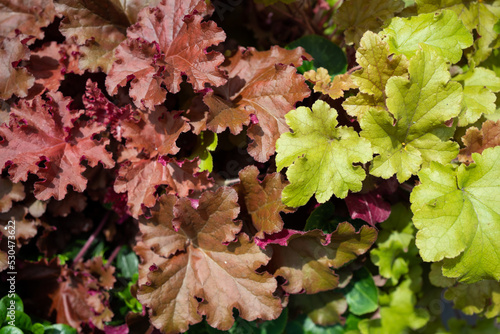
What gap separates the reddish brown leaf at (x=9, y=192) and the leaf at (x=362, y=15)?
1.54m

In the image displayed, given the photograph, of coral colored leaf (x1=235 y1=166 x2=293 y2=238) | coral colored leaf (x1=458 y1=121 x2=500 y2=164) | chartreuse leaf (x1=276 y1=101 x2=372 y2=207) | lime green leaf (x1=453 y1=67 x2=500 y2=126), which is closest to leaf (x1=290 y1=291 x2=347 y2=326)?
coral colored leaf (x1=235 y1=166 x2=293 y2=238)

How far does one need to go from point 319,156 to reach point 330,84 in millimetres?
338

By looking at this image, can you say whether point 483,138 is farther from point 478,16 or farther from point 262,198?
point 262,198

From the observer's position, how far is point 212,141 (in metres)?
1.62

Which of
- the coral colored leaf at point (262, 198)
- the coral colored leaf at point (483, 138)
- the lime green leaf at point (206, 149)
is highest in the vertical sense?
the coral colored leaf at point (483, 138)

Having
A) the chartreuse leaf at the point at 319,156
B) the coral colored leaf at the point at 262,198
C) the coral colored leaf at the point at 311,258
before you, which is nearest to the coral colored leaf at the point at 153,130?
the coral colored leaf at the point at 262,198

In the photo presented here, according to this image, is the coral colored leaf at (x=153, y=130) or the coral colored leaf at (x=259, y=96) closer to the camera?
the coral colored leaf at (x=259, y=96)

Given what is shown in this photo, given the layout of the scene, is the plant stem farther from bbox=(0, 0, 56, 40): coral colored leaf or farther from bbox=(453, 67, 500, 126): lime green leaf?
bbox=(453, 67, 500, 126): lime green leaf

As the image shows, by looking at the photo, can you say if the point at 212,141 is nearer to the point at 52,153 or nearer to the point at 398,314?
the point at 52,153

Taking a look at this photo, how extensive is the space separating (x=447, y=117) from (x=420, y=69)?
21cm

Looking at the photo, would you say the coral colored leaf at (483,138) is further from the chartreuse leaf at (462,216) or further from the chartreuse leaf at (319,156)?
the chartreuse leaf at (319,156)

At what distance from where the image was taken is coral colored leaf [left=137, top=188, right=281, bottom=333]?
1513 mm

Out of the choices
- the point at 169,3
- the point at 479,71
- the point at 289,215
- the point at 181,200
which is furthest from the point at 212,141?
the point at 479,71

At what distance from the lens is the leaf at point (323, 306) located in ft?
6.09
